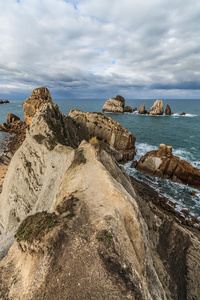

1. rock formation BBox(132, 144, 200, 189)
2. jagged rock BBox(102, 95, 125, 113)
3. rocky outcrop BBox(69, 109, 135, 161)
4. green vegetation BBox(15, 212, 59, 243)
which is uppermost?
jagged rock BBox(102, 95, 125, 113)

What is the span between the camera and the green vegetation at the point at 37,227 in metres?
5.11

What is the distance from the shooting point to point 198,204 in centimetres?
2462

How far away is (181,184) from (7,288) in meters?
31.9

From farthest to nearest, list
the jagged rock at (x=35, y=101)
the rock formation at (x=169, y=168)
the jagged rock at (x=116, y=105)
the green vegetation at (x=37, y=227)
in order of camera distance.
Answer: the jagged rock at (x=116, y=105) → the jagged rock at (x=35, y=101) → the rock formation at (x=169, y=168) → the green vegetation at (x=37, y=227)

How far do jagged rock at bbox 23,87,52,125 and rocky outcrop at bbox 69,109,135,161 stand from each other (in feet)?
70.1

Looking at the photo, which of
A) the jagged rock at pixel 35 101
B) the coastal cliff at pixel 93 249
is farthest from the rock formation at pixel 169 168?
the jagged rock at pixel 35 101

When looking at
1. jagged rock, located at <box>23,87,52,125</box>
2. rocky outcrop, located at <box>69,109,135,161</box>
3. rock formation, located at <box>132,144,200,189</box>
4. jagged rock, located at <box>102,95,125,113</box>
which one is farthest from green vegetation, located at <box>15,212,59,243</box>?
jagged rock, located at <box>102,95,125,113</box>

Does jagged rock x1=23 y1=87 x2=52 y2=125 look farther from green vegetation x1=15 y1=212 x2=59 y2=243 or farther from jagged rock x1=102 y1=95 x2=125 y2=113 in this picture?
jagged rock x1=102 y1=95 x2=125 y2=113

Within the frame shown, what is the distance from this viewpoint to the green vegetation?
511 cm

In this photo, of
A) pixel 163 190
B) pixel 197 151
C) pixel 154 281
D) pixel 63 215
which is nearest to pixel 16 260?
pixel 63 215

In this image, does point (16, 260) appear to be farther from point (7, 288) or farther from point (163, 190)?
point (163, 190)

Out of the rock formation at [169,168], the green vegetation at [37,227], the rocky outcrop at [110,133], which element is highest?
the green vegetation at [37,227]

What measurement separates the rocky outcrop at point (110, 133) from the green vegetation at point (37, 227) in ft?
108

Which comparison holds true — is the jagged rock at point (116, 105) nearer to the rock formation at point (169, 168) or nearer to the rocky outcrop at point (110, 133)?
the rocky outcrop at point (110, 133)
